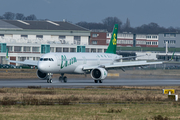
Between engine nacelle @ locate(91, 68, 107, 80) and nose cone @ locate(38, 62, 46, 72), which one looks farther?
engine nacelle @ locate(91, 68, 107, 80)

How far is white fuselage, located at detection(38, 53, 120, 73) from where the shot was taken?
173 feet

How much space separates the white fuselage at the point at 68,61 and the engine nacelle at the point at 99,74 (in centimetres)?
246

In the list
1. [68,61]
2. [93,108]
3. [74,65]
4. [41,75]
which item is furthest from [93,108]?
[41,75]

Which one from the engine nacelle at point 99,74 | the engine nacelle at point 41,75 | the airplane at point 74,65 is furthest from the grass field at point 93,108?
the engine nacelle at point 41,75

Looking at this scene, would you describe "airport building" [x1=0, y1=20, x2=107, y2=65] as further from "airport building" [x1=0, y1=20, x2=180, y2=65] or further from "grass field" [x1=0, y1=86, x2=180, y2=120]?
"grass field" [x1=0, y1=86, x2=180, y2=120]

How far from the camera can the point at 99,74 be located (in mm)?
56688

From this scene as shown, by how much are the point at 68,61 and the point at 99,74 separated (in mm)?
5090

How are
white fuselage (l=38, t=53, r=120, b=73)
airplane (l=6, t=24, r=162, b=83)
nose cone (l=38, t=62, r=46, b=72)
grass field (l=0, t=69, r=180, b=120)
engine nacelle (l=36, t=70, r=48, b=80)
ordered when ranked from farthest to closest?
engine nacelle (l=36, t=70, r=48, b=80) < airplane (l=6, t=24, r=162, b=83) < white fuselage (l=38, t=53, r=120, b=73) < nose cone (l=38, t=62, r=46, b=72) < grass field (l=0, t=69, r=180, b=120)

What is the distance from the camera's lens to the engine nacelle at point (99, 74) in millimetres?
56062

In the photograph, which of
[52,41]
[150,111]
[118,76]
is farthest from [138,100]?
[52,41]

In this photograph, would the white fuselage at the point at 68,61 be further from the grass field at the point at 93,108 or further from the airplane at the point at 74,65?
the grass field at the point at 93,108

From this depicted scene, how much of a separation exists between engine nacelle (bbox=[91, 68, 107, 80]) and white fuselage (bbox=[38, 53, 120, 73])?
2463mm

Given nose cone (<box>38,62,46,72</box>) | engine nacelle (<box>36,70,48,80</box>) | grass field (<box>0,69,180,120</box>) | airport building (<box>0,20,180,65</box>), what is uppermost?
airport building (<box>0,20,180,65</box>)

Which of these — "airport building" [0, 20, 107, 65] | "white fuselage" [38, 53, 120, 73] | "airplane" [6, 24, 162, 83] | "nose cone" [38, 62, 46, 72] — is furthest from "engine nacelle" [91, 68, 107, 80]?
"airport building" [0, 20, 107, 65]
